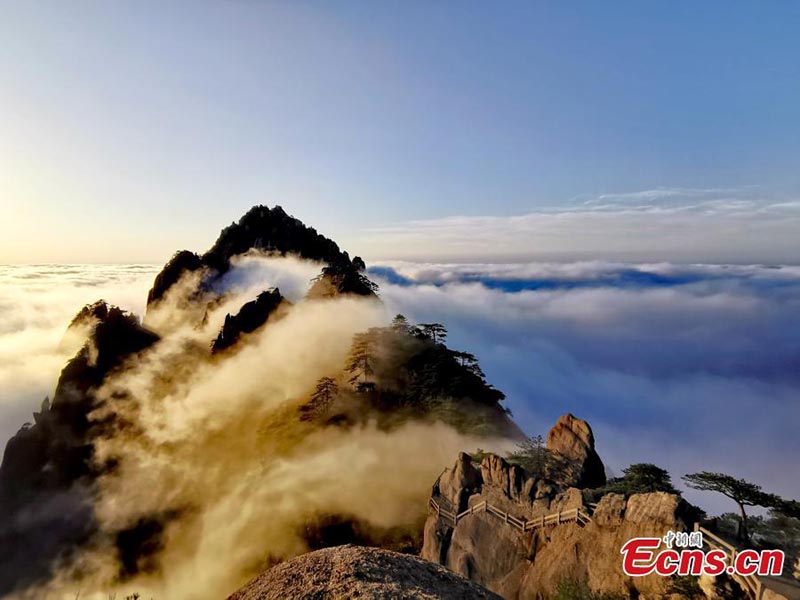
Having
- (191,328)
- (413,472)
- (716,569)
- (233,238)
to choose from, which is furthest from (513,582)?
(233,238)

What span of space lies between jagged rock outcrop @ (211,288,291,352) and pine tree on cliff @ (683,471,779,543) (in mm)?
68244

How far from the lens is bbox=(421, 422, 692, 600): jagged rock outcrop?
55.5 ft

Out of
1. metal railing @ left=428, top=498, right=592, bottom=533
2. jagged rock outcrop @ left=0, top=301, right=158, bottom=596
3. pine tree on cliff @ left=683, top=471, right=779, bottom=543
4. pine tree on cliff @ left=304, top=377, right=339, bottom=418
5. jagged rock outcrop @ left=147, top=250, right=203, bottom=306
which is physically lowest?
jagged rock outcrop @ left=0, top=301, right=158, bottom=596

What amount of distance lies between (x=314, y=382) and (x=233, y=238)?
185 feet

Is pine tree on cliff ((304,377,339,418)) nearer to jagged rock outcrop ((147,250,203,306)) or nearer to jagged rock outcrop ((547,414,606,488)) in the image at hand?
jagged rock outcrop ((547,414,606,488))

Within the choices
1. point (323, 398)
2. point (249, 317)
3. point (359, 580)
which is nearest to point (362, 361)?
point (323, 398)

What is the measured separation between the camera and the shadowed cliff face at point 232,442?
126ft

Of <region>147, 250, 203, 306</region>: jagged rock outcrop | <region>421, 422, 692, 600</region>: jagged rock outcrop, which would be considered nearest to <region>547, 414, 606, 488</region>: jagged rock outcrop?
<region>421, 422, 692, 600</region>: jagged rock outcrop

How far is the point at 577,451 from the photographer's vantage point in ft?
88.6

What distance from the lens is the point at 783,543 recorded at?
59.3ft

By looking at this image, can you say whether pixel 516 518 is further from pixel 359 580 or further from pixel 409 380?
pixel 409 380

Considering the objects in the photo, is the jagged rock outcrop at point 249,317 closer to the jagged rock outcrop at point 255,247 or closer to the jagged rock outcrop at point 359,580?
the jagged rock outcrop at point 255,247

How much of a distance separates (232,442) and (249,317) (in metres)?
27.1

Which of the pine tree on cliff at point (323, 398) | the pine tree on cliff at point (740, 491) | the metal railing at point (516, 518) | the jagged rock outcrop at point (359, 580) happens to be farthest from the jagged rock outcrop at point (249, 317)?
the pine tree on cliff at point (740, 491)
